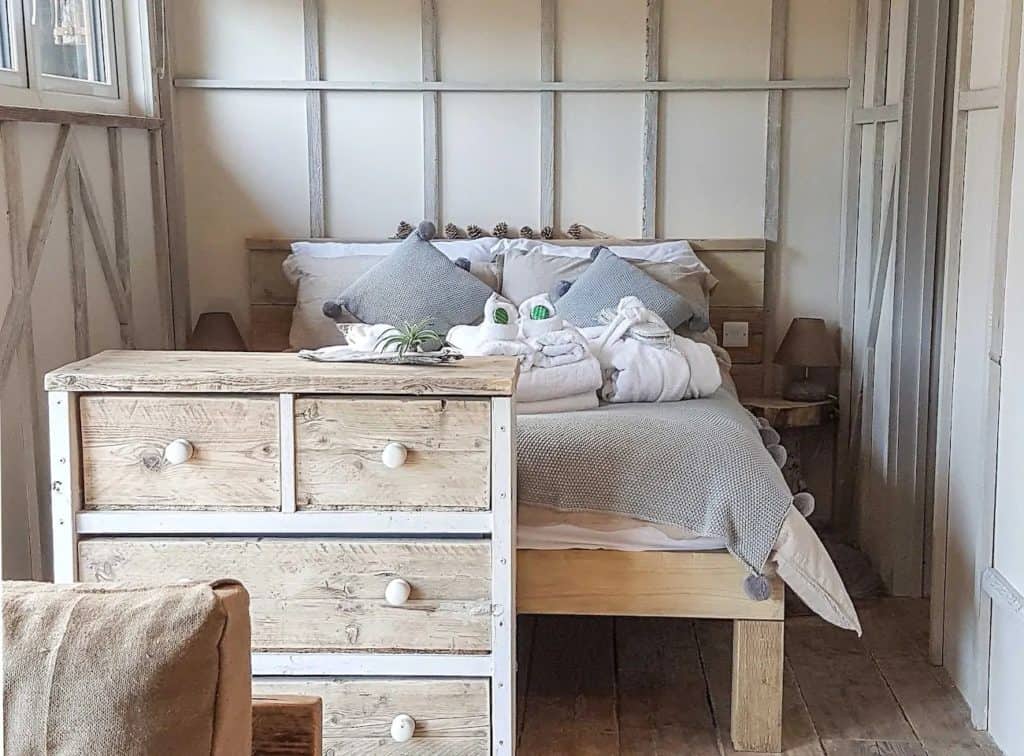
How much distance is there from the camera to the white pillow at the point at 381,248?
13.7 ft

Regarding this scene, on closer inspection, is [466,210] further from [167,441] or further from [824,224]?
[167,441]

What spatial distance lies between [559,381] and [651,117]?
1.64m

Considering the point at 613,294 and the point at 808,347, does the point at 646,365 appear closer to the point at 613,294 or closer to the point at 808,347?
the point at 613,294

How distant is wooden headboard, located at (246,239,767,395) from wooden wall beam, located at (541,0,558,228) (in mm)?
145

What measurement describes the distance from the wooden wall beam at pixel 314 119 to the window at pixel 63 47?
2.12 ft

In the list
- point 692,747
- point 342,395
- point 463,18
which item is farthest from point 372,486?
point 463,18

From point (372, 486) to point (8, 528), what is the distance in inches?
49.0

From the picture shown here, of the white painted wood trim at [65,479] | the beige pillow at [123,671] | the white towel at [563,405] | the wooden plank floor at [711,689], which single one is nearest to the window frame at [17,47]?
the white painted wood trim at [65,479]

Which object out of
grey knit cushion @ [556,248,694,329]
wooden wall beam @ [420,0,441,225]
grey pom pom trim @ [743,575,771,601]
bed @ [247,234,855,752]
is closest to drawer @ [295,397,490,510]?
bed @ [247,234,855,752]

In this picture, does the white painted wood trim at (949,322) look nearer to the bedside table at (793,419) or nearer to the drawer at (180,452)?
the bedside table at (793,419)

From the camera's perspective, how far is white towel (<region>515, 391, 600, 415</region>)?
3.03 m

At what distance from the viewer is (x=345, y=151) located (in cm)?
438

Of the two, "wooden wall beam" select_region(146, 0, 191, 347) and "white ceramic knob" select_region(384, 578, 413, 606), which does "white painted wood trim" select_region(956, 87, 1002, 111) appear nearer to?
"white ceramic knob" select_region(384, 578, 413, 606)

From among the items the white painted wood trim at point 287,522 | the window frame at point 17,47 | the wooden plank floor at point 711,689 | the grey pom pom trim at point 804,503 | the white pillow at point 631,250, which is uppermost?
the window frame at point 17,47
